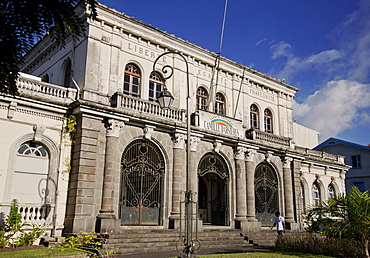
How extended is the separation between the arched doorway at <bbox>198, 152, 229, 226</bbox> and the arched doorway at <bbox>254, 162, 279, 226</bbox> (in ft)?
7.60

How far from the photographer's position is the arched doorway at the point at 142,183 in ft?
50.8

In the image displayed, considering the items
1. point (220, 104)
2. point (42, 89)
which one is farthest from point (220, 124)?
point (42, 89)

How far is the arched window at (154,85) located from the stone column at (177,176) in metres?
2.69

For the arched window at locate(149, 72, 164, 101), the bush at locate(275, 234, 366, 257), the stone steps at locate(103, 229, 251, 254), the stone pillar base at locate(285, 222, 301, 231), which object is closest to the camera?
the bush at locate(275, 234, 366, 257)

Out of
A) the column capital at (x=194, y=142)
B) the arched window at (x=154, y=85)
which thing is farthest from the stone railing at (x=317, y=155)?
the arched window at (x=154, y=85)

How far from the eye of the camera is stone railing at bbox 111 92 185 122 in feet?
51.3

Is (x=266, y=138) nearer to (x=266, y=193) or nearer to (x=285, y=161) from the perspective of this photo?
(x=285, y=161)

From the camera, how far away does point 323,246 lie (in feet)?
39.5

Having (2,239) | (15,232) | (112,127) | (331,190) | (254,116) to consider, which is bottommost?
(2,239)

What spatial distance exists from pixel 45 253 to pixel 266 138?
14593mm

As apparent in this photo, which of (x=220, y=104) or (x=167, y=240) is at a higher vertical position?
(x=220, y=104)

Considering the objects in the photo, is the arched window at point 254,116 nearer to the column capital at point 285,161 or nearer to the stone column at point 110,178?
the column capital at point 285,161

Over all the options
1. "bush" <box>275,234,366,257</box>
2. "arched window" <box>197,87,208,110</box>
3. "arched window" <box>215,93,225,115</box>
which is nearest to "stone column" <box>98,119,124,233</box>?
"arched window" <box>197,87,208,110</box>

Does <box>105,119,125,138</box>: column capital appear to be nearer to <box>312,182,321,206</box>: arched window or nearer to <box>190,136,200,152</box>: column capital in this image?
<box>190,136,200,152</box>: column capital
